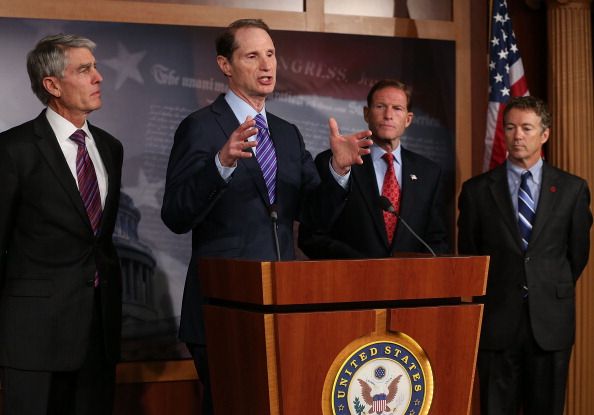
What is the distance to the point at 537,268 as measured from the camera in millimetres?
4039

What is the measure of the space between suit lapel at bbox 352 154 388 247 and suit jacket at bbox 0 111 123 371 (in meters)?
1.22

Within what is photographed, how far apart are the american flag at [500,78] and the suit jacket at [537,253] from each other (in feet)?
1.65

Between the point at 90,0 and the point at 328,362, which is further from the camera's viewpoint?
the point at 90,0

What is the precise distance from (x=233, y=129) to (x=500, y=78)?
2226mm

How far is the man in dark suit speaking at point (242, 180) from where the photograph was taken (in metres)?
2.75

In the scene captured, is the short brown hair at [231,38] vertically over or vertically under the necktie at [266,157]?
over

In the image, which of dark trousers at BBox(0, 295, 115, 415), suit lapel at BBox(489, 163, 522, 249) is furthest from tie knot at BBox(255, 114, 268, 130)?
suit lapel at BBox(489, 163, 522, 249)

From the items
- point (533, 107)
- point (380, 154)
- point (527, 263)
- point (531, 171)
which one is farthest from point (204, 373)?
point (533, 107)

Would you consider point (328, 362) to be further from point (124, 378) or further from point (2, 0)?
point (2, 0)

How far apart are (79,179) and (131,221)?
1132 mm

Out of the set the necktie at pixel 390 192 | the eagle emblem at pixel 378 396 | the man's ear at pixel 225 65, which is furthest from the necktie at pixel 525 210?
the eagle emblem at pixel 378 396

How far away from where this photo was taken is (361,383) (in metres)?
2.39

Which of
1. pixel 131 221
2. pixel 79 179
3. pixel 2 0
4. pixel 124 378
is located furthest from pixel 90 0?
pixel 124 378

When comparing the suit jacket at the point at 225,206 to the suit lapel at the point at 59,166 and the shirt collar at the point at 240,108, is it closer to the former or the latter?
the shirt collar at the point at 240,108
